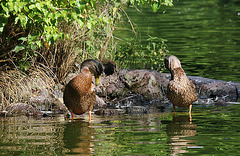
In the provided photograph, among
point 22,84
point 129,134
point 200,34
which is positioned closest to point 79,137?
point 129,134

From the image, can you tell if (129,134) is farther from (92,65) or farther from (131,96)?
(131,96)

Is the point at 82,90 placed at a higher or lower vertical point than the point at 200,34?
lower

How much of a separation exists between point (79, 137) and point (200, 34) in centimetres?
1517

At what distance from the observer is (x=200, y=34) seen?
23.1m

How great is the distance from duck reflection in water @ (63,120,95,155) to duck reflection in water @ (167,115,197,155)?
1.20 m

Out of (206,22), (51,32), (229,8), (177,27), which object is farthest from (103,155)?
(229,8)

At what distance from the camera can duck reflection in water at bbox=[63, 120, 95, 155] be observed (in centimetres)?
776

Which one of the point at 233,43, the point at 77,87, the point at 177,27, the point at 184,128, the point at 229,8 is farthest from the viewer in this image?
the point at 229,8

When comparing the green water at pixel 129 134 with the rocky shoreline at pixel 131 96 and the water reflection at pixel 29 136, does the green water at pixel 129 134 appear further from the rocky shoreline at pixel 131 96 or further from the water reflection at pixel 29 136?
the rocky shoreline at pixel 131 96

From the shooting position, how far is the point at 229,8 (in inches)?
1331

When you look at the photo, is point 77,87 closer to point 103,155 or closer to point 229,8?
point 103,155

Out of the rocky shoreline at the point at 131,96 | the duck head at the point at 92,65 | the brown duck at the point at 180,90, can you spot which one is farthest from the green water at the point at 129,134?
the duck head at the point at 92,65

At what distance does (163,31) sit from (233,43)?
169 inches

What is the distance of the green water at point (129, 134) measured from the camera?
25.3 feet
